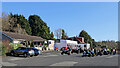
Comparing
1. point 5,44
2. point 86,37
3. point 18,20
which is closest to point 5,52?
point 5,44

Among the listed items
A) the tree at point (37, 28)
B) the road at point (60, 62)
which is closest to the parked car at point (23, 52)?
the road at point (60, 62)

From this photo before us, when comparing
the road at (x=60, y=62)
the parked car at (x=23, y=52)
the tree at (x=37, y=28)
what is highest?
the tree at (x=37, y=28)

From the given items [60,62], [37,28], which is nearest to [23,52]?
[60,62]

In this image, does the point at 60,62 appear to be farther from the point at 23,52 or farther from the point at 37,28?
the point at 37,28

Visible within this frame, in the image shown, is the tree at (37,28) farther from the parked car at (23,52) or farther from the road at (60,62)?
the road at (60,62)

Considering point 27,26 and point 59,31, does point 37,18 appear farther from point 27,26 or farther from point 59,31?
point 59,31

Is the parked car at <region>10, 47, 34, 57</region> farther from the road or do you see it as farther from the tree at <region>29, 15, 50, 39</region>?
the tree at <region>29, 15, 50, 39</region>

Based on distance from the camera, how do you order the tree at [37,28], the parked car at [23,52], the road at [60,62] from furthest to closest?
the tree at [37,28] < the parked car at [23,52] < the road at [60,62]

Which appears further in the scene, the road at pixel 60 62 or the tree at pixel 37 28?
the tree at pixel 37 28

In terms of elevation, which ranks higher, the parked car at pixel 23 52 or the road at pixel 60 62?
the parked car at pixel 23 52

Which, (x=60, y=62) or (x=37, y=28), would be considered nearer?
(x=60, y=62)

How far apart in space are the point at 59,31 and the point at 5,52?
61.4 meters

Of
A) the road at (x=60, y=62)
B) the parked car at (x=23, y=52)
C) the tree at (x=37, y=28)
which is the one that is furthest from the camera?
the tree at (x=37, y=28)

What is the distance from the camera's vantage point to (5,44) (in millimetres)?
25609
